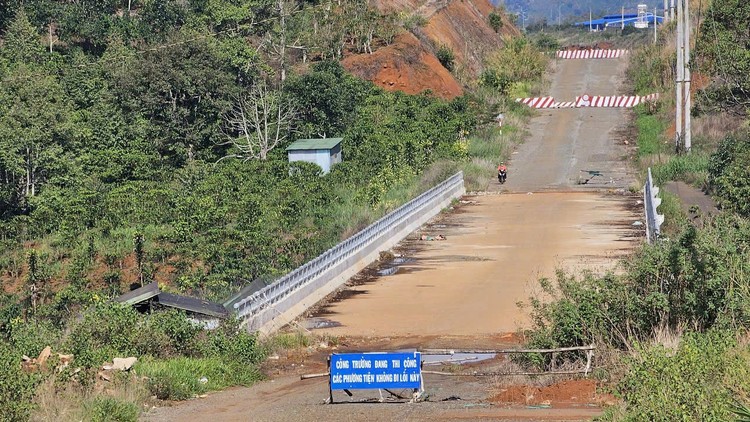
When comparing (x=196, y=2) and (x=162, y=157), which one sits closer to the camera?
(x=162, y=157)

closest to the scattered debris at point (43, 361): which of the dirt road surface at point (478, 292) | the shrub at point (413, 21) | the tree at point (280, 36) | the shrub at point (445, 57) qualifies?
the dirt road surface at point (478, 292)

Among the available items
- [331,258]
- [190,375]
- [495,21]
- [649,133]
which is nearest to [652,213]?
[331,258]

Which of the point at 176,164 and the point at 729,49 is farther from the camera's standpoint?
the point at 176,164

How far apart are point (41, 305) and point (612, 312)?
1824 centimetres

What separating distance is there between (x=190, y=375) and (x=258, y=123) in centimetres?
3390

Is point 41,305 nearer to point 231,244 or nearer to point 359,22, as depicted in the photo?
point 231,244

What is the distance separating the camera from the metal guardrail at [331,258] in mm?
21547

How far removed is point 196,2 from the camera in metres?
63.4

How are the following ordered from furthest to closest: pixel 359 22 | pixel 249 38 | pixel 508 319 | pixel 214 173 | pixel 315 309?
pixel 359 22
pixel 249 38
pixel 214 173
pixel 315 309
pixel 508 319

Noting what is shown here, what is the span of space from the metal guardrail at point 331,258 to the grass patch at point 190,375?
8.05 feet

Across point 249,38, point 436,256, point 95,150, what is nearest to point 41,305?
point 436,256

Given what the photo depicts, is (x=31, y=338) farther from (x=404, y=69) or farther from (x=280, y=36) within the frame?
(x=404, y=69)

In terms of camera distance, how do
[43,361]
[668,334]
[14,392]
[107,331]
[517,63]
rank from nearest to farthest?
[14,392], [668,334], [43,361], [107,331], [517,63]

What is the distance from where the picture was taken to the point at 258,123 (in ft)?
165
